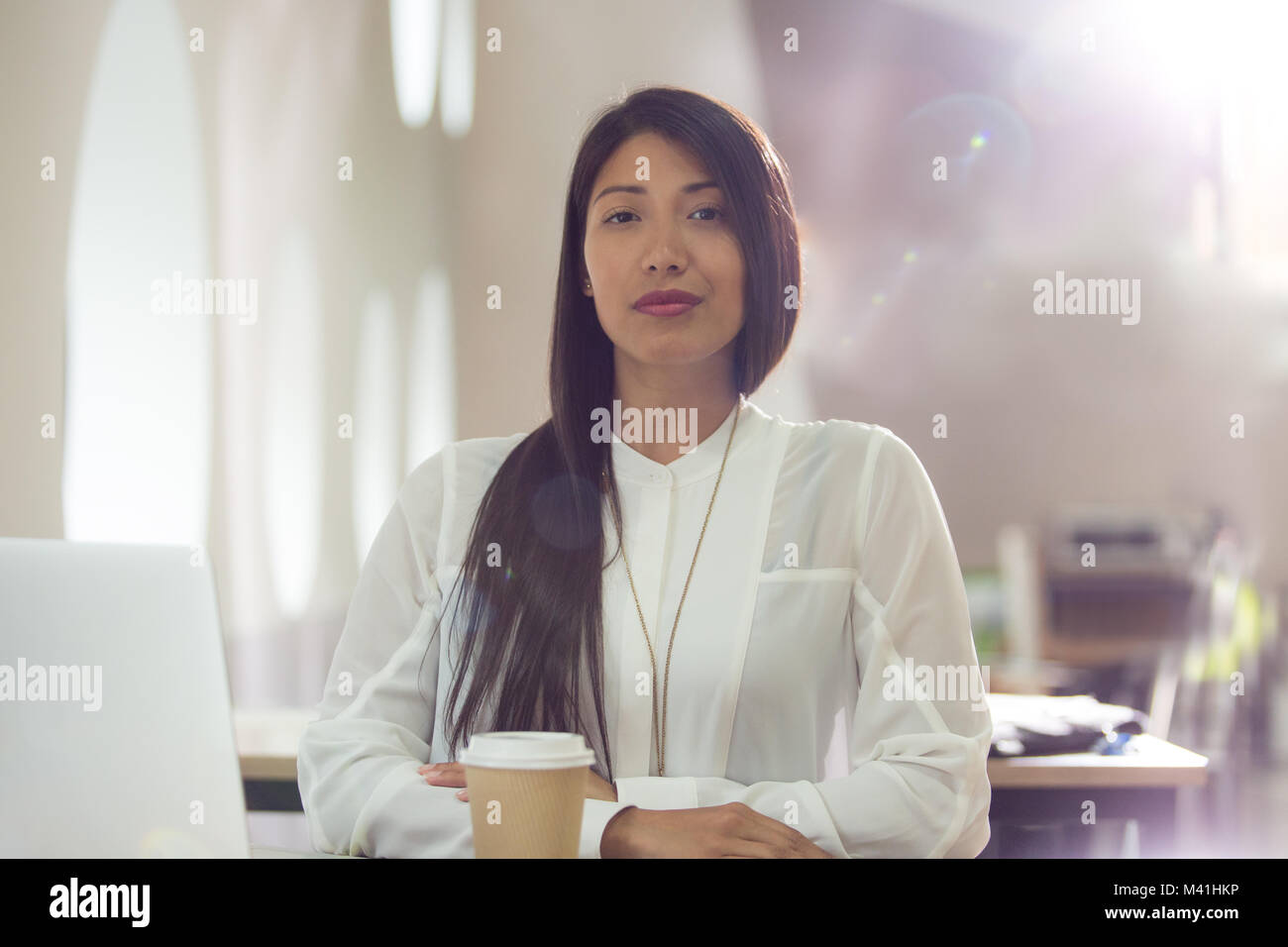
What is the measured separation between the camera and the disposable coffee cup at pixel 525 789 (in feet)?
2.05

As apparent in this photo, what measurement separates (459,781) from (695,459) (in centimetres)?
52

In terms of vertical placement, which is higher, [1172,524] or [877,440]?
[877,440]

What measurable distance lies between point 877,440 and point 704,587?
0.94ft

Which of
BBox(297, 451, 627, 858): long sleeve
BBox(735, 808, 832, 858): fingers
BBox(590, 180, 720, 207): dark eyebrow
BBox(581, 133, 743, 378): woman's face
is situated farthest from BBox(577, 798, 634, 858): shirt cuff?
BBox(590, 180, 720, 207): dark eyebrow

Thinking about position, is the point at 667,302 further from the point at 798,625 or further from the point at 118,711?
the point at 118,711

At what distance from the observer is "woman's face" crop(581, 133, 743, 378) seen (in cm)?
128

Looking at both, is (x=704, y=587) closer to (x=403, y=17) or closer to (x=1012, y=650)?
(x=403, y=17)

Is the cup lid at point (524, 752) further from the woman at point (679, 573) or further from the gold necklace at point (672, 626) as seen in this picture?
the gold necklace at point (672, 626)

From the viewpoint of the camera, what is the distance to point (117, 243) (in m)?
2.07

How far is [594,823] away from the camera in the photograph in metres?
0.91

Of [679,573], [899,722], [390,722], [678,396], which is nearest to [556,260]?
[678,396]

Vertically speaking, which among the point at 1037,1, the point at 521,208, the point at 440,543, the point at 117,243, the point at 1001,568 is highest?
the point at 1037,1

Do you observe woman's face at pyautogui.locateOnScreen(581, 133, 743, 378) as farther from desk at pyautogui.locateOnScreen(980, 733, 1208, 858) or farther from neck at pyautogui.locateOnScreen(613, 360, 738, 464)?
desk at pyautogui.locateOnScreen(980, 733, 1208, 858)
